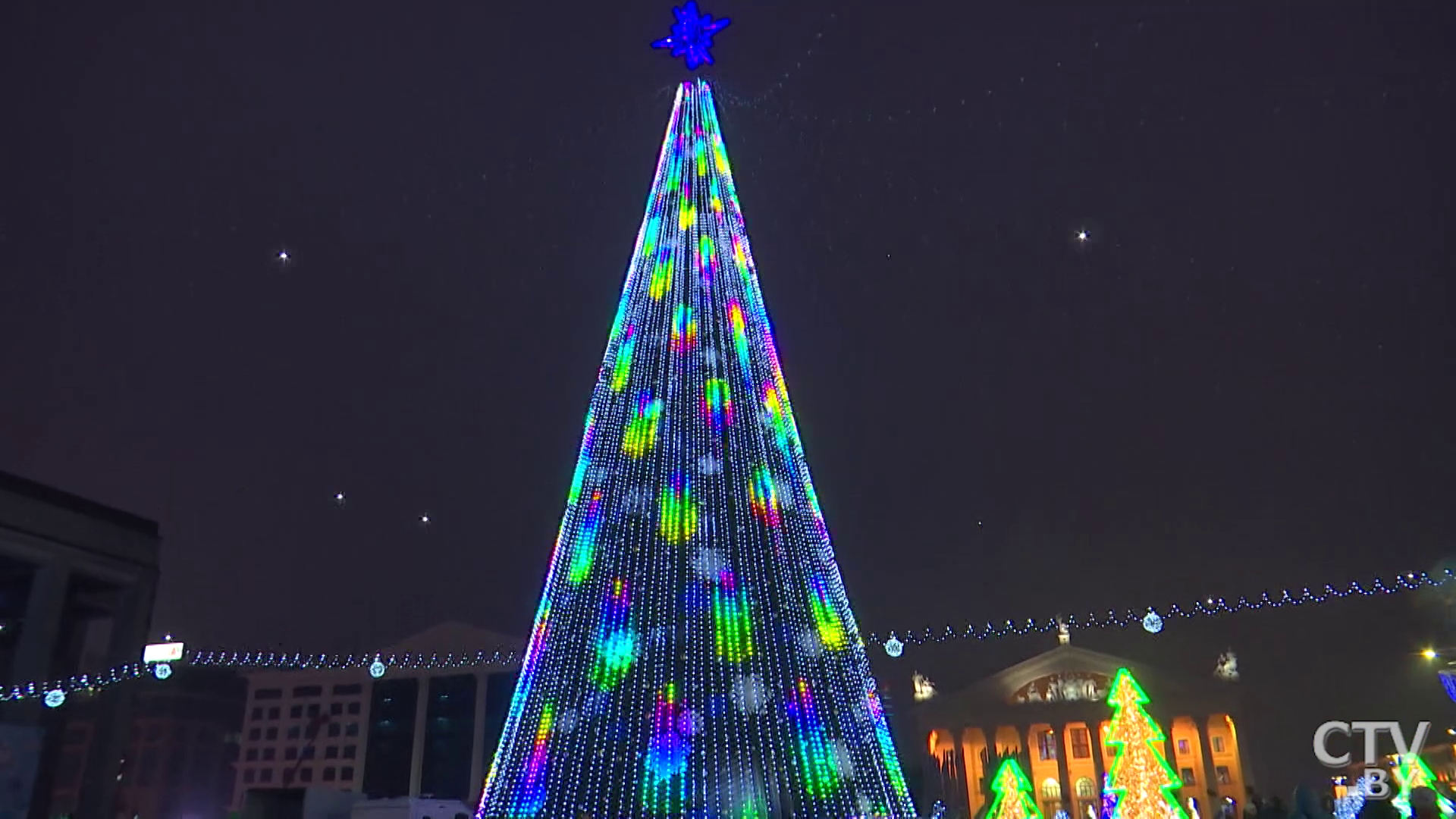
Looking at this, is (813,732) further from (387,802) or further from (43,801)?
(43,801)

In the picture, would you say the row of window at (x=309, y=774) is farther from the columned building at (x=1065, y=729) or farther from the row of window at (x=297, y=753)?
the columned building at (x=1065, y=729)

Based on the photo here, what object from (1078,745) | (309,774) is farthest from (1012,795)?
(309,774)

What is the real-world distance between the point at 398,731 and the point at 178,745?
1732 centimetres

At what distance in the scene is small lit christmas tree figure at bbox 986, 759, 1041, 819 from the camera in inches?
593

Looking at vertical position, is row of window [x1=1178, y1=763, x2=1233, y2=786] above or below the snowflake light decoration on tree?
below

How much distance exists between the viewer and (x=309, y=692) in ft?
281

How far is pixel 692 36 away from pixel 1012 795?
12.1m

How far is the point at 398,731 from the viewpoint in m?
80.6

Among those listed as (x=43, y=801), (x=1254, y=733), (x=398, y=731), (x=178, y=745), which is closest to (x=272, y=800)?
(x=43, y=801)

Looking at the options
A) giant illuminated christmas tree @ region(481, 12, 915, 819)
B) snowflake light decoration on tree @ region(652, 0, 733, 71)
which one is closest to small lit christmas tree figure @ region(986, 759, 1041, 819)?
giant illuminated christmas tree @ region(481, 12, 915, 819)

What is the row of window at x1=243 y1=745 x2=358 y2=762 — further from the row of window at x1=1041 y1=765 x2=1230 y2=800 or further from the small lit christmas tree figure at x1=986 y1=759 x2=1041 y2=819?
the small lit christmas tree figure at x1=986 y1=759 x2=1041 y2=819

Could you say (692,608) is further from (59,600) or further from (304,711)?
(304,711)

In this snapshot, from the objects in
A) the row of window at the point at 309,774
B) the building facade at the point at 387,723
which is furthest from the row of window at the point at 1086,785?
the row of window at the point at 309,774

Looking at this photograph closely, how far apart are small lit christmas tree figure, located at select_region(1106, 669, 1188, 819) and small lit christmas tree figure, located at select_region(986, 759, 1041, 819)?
3.96 feet
